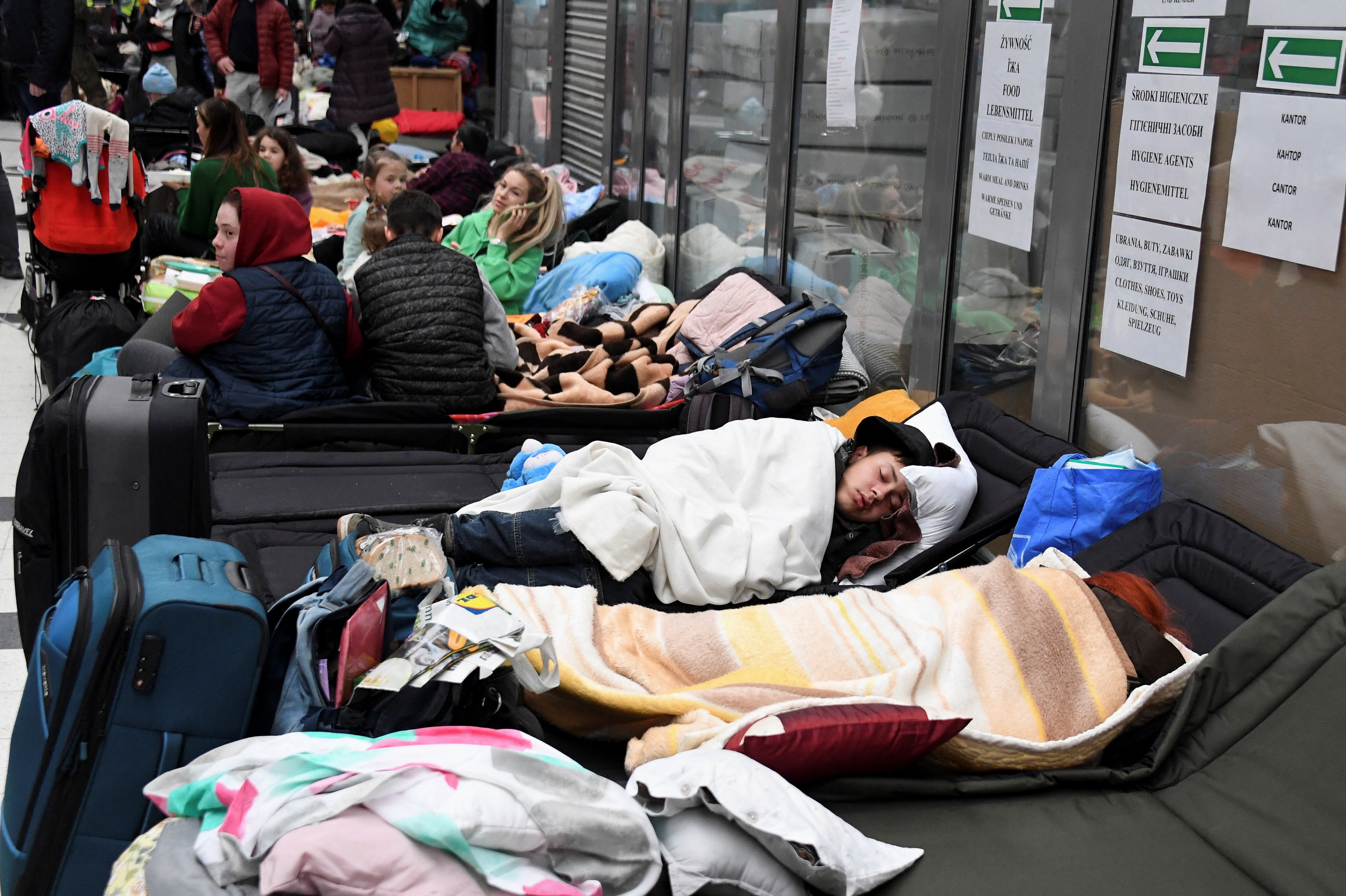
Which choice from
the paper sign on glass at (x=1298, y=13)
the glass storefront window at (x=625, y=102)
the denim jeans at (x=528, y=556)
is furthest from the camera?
the glass storefront window at (x=625, y=102)

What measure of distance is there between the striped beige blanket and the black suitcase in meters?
0.94

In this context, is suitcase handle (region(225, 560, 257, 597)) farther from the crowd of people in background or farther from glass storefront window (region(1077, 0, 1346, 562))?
glass storefront window (region(1077, 0, 1346, 562))

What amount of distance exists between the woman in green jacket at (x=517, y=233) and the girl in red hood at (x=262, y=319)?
5.68ft

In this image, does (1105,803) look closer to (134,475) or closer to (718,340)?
(134,475)

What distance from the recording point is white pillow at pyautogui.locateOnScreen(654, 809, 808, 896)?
171cm

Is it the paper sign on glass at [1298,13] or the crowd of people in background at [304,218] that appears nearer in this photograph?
the paper sign on glass at [1298,13]

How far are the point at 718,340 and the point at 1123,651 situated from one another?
2605mm

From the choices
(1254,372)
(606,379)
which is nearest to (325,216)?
(606,379)

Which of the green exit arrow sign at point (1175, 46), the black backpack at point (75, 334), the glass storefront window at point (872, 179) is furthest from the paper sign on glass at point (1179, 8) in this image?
the black backpack at point (75, 334)

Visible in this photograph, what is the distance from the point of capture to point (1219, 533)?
2525 mm

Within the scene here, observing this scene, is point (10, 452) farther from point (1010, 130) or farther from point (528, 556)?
point (1010, 130)

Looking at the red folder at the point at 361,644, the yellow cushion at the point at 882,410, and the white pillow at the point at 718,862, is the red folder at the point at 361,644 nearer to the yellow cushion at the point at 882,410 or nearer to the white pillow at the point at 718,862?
the white pillow at the point at 718,862

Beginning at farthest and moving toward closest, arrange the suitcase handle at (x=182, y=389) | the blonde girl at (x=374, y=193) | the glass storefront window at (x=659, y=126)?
the glass storefront window at (x=659, y=126) < the blonde girl at (x=374, y=193) < the suitcase handle at (x=182, y=389)

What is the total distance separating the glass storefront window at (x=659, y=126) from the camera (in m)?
6.30
